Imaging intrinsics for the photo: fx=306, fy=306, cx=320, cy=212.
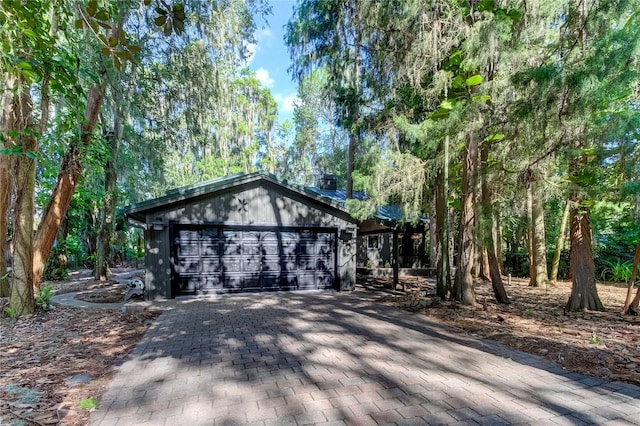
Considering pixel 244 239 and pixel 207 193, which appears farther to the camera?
pixel 244 239

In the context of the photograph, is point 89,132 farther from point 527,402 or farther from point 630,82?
point 630,82

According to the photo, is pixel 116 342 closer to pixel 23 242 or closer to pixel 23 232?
pixel 23 242

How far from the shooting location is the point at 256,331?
5.25m

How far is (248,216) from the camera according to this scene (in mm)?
8969

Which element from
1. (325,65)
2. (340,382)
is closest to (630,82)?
(340,382)

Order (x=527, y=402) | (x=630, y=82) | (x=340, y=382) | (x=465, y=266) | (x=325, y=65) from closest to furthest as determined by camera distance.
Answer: (x=527, y=402) → (x=340, y=382) → (x=630, y=82) → (x=465, y=266) → (x=325, y=65)

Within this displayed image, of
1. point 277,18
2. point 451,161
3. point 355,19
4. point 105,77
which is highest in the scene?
point 277,18

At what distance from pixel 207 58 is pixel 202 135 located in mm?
2889

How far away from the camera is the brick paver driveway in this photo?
274 centimetres

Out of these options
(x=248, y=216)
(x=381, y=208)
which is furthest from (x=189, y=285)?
(x=381, y=208)

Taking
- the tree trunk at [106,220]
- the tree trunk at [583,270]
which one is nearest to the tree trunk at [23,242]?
the tree trunk at [106,220]

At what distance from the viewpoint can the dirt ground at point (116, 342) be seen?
118 inches

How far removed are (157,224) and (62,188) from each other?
7.19 feet

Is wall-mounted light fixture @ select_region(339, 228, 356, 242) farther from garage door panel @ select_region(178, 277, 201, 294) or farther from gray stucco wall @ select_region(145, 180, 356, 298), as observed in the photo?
garage door panel @ select_region(178, 277, 201, 294)
